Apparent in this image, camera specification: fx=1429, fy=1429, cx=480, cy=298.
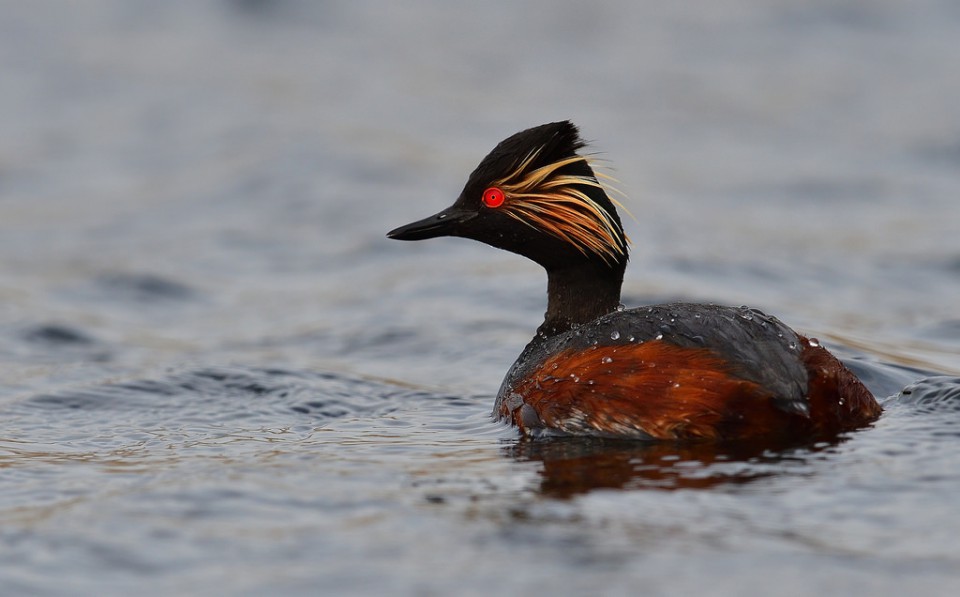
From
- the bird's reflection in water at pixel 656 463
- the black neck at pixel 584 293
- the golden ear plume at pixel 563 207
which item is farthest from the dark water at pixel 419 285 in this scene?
the golden ear plume at pixel 563 207

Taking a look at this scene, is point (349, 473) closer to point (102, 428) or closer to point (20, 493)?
point (20, 493)

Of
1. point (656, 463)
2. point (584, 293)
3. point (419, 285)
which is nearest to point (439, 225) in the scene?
point (584, 293)

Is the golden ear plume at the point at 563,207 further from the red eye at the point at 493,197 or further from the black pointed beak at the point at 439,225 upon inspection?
the black pointed beak at the point at 439,225

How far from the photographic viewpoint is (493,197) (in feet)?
27.1

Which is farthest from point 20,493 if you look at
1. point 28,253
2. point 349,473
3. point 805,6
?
point 805,6

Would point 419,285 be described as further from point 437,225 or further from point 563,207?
point 563,207

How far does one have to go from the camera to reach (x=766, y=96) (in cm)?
1984

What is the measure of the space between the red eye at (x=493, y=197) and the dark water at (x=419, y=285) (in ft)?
4.17

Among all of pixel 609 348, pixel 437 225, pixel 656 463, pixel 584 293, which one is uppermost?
pixel 437 225

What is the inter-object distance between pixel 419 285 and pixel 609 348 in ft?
19.3

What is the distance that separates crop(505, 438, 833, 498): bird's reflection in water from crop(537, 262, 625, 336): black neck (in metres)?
1.40

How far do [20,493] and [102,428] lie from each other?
1.73 metres

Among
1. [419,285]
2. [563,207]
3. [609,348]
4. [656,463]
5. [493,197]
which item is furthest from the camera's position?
[419,285]

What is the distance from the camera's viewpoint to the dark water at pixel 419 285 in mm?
5520
